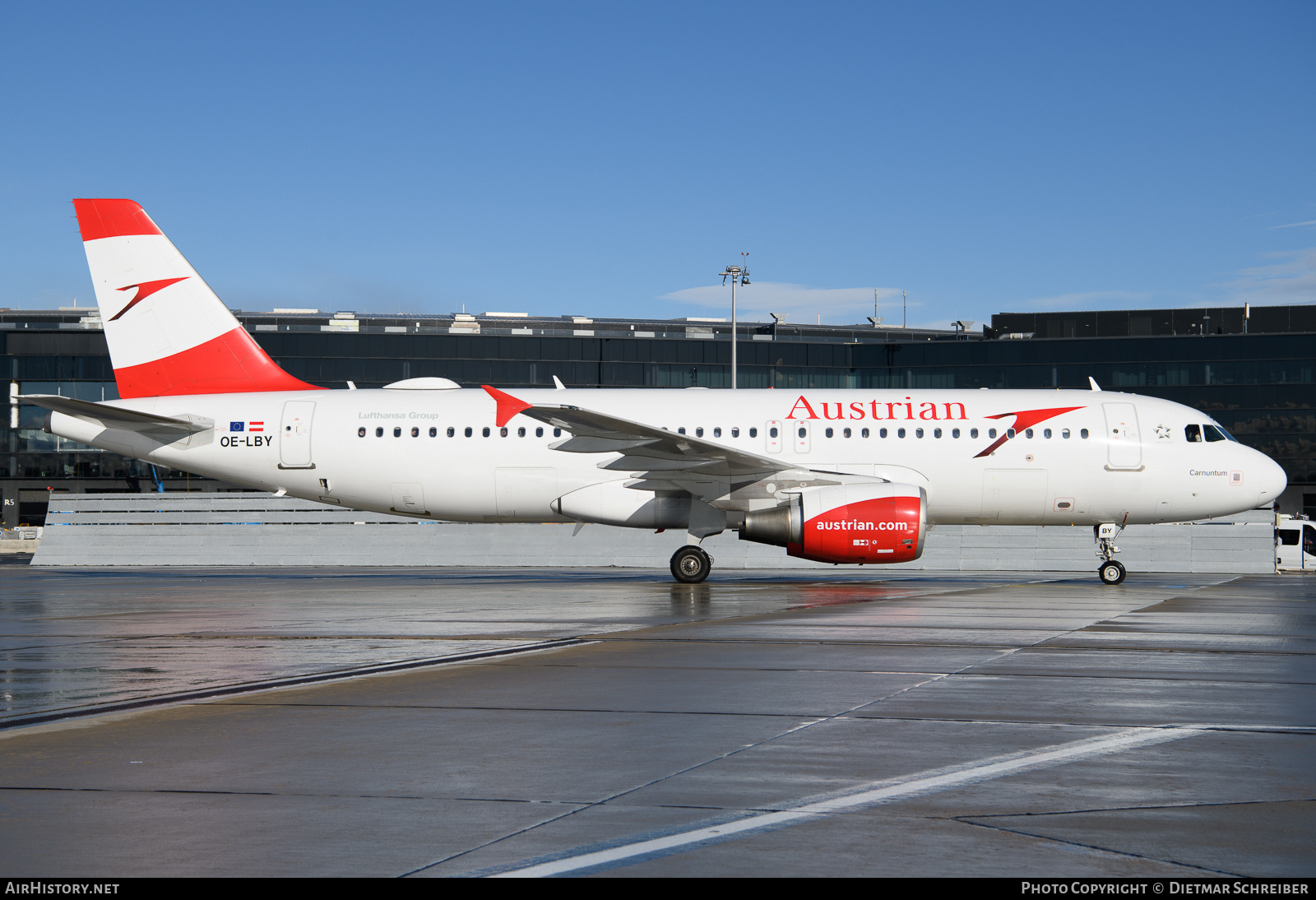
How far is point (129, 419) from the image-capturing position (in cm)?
2328

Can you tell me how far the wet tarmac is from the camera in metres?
4.76

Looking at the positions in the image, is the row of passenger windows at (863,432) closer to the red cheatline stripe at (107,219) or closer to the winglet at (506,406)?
the winglet at (506,406)

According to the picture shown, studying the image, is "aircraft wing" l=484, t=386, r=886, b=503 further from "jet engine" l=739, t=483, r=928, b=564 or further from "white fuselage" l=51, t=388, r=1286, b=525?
"jet engine" l=739, t=483, r=928, b=564

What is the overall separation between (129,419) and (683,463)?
36.0 ft

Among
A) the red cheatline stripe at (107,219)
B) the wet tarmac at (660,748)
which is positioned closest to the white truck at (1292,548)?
the wet tarmac at (660,748)

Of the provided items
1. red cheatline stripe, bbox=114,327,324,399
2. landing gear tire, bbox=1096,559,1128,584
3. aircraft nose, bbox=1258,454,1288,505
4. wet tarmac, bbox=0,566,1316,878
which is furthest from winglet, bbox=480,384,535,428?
aircraft nose, bbox=1258,454,1288,505

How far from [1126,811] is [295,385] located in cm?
2208

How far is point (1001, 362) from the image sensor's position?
73.3 m

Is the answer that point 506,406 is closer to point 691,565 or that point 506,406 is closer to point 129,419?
point 691,565

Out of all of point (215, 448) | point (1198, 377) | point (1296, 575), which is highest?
point (1198, 377)

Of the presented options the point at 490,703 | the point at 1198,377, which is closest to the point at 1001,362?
the point at 1198,377

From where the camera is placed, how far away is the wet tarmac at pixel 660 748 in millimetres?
4758
